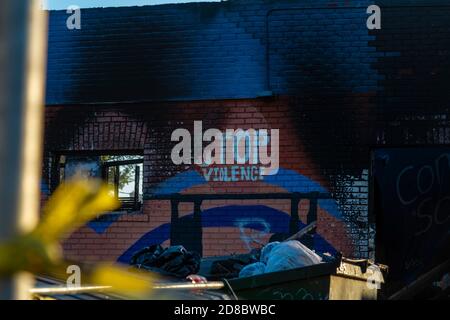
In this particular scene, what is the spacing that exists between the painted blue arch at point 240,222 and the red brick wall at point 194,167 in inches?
2.3

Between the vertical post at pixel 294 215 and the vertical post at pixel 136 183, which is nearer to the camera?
the vertical post at pixel 294 215

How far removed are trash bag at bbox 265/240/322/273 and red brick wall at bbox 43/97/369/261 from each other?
7.78ft

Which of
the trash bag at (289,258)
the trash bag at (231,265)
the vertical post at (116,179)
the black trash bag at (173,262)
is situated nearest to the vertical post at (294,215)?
the trash bag at (231,265)

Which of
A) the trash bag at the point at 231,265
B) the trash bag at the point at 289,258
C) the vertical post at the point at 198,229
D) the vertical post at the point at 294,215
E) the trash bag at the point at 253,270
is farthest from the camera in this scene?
the vertical post at the point at 198,229

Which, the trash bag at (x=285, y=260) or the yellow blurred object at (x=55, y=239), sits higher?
the yellow blurred object at (x=55, y=239)

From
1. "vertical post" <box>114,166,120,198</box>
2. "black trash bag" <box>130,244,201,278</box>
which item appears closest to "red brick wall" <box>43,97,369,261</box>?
"vertical post" <box>114,166,120,198</box>

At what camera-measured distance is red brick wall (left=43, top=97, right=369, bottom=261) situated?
27.4 feet

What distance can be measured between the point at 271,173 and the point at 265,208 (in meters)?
0.46

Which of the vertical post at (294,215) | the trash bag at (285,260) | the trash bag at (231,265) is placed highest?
the vertical post at (294,215)

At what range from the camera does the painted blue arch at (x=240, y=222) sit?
8.37 metres

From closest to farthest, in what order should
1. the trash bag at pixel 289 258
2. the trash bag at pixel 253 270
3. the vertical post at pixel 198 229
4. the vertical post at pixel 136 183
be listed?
the trash bag at pixel 289 258, the trash bag at pixel 253 270, the vertical post at pixel 198 229, the vertical post at pixel 136 183

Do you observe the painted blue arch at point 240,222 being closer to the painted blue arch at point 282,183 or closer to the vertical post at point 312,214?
the vertical post at point 312,214

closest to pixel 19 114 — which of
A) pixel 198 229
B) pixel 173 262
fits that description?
pixel 173 262

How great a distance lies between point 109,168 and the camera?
9.24 meters
